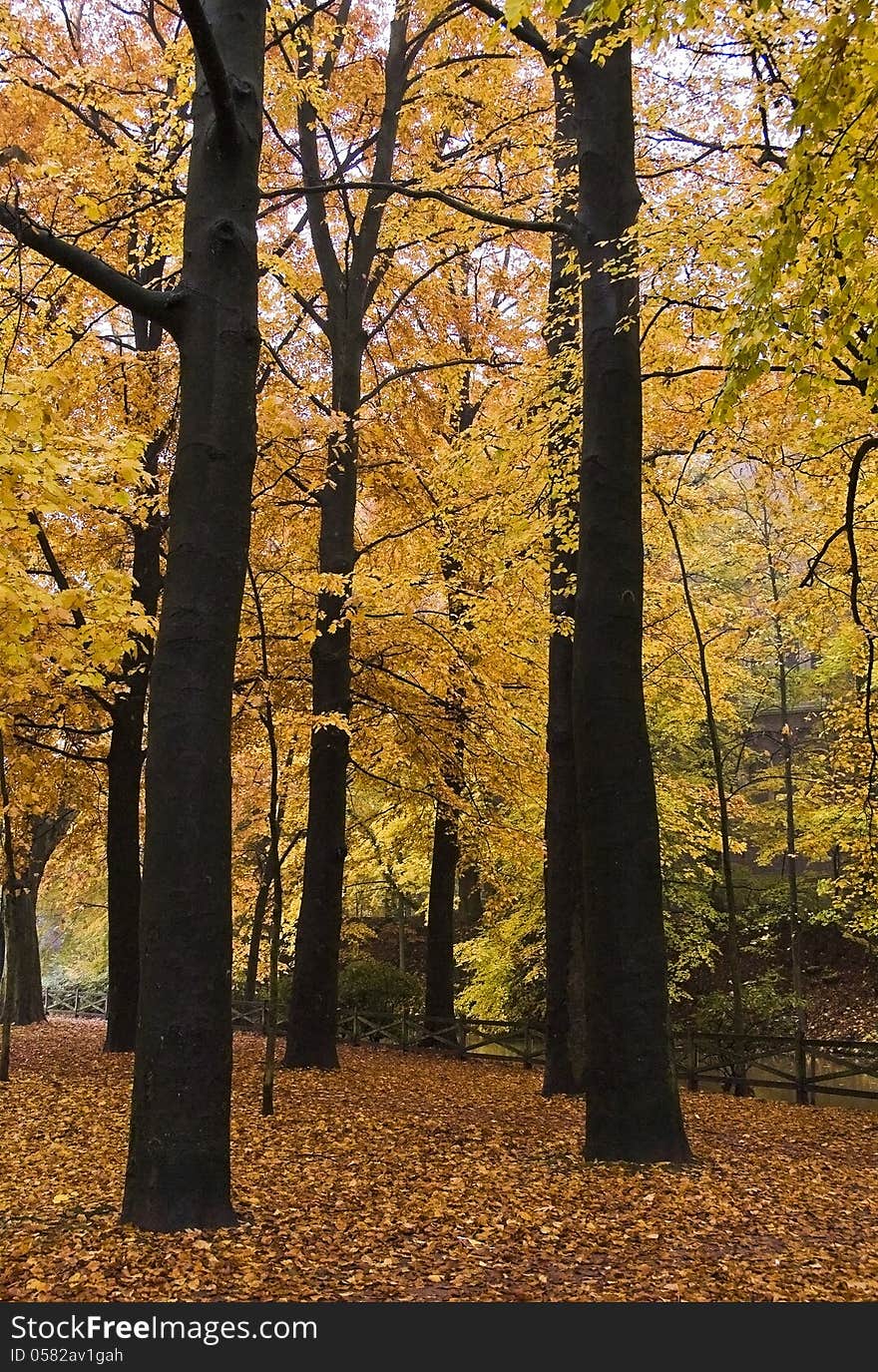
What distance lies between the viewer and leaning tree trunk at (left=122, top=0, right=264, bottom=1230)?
462cm

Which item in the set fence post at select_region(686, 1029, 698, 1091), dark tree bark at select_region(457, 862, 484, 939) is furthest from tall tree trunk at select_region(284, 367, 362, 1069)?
dark tree bark at select_region(457, 862, 484, 939)

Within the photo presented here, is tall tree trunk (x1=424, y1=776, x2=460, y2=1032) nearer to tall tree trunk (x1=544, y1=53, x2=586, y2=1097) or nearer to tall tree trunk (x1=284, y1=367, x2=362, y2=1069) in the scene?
tall tree trunk (x1=284, y1=367, x2=362, y2=1069)

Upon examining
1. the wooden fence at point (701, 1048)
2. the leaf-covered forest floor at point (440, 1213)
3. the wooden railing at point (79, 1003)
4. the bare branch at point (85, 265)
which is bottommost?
the wooden railing at point (79, 1003)

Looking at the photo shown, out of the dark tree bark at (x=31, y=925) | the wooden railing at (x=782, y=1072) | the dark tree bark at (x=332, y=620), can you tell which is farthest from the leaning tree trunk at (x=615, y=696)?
the dark tree bark at (x=31, y=925)

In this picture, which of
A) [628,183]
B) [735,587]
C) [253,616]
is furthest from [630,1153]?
[735,587]

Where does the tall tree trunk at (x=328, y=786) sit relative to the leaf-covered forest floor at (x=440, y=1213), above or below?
above

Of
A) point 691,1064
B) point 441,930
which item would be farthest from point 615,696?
point 441,930

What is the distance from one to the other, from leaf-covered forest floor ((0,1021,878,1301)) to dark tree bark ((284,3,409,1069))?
228cm

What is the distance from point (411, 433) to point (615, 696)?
27.9 ft

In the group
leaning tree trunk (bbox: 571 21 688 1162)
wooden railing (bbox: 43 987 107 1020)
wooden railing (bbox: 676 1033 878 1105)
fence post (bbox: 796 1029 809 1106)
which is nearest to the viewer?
leaning tree trunk (bbox: 571 21 688 1162)

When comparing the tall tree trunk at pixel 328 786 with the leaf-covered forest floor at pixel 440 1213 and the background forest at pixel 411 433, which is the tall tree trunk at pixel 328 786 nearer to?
the background forest at pixel 411 433

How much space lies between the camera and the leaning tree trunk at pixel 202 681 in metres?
4.62

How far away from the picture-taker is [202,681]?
494 cm

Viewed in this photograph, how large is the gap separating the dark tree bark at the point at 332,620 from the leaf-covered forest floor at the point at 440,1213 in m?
2.28
